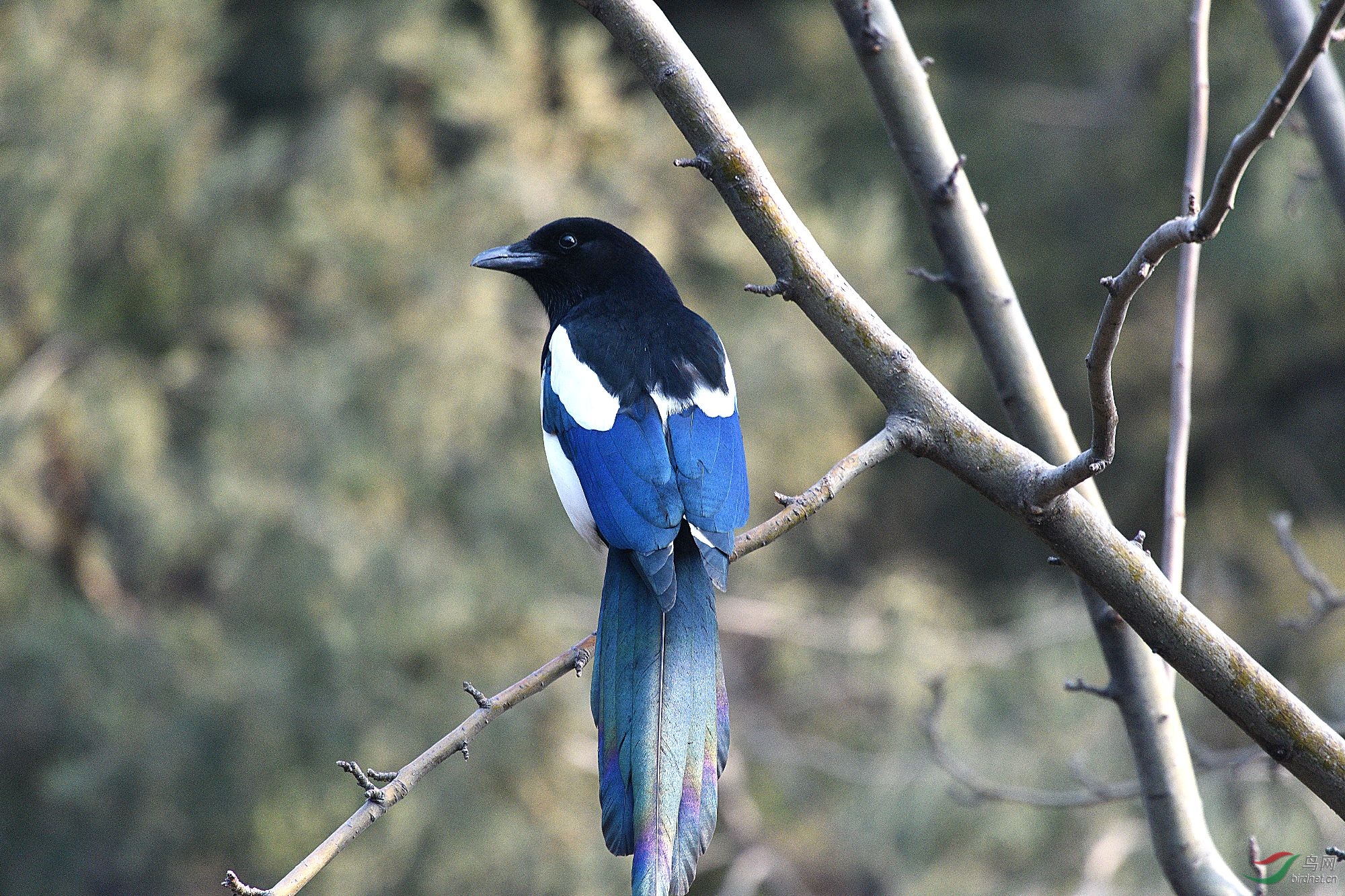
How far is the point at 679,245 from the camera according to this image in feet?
12.1

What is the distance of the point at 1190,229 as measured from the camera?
81cm

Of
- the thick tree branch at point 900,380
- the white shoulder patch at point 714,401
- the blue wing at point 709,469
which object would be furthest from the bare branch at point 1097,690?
the white shoulder patch at point 714,401

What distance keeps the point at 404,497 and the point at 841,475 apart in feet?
8.82

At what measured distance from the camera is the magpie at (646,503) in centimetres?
115

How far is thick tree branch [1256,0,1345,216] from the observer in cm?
145

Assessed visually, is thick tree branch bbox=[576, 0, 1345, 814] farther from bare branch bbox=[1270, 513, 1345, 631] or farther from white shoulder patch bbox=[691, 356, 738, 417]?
bare branch bbox=[1270, 513, 1345, 631]

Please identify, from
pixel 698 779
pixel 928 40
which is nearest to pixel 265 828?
pixel 698 779

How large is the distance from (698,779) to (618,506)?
376 mm

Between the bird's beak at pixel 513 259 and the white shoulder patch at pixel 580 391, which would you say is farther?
the bird's beak at pixel 513 259

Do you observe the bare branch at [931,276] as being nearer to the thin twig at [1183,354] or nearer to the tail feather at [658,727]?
the thin twig at [1183,354]

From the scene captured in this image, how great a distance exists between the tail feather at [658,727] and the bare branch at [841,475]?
177 mm

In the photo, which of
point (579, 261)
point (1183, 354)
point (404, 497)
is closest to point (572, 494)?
point (579, 261)

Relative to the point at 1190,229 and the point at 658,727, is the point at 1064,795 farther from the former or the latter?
the point at 1190,229

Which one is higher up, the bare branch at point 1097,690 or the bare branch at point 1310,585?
the bare branch at point 1310,585
